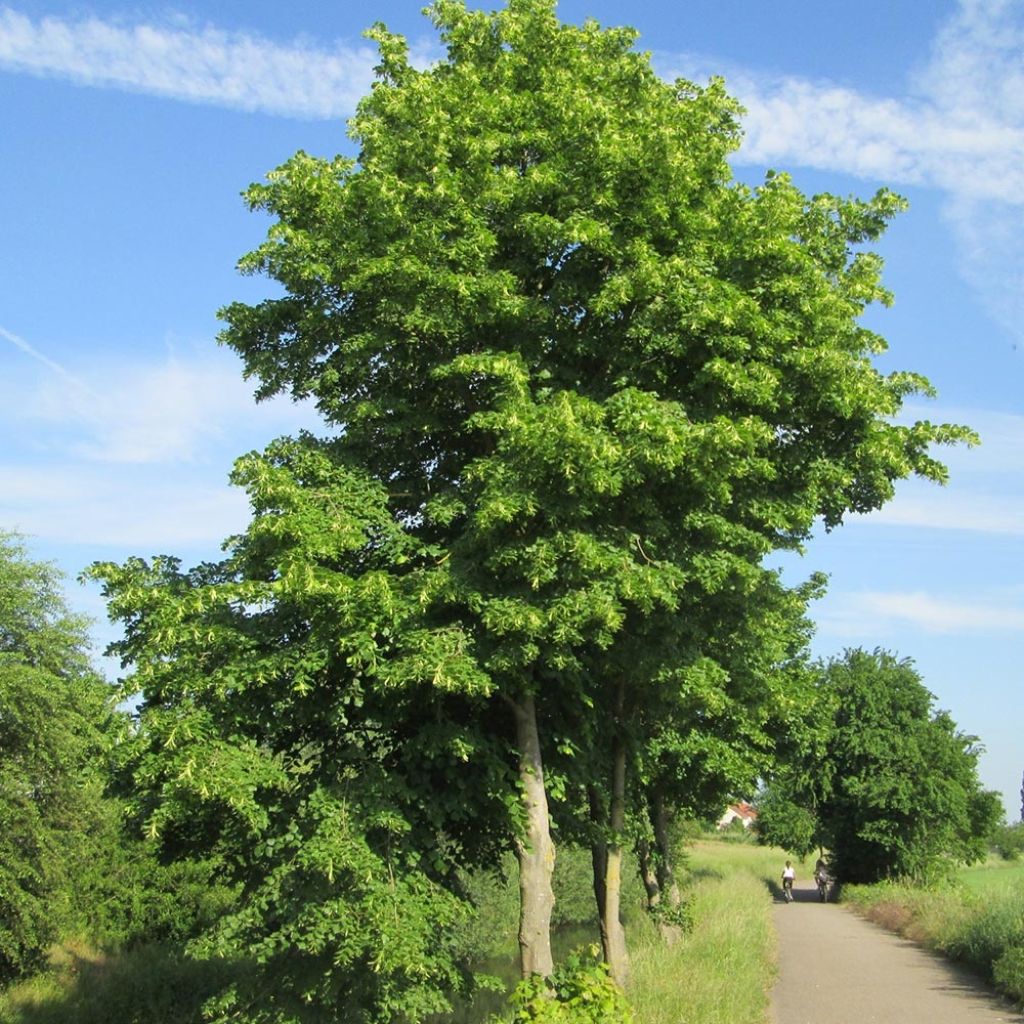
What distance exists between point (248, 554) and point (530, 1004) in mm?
5118

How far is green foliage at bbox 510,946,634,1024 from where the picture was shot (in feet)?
30.5

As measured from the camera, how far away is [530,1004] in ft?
31.5

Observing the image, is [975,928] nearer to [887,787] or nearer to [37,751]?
[37,751]

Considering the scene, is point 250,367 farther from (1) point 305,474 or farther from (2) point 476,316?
(2) point 476,316

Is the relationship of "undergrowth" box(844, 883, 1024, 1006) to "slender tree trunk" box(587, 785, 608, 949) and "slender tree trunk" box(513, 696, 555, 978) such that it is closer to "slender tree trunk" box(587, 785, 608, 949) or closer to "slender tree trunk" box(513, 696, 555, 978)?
"slender tree trunk" box(587, 785, 608, 949)

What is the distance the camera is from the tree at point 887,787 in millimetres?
44250

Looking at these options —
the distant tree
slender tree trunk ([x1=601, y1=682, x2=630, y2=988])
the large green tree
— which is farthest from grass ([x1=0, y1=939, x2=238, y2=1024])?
the distant tree

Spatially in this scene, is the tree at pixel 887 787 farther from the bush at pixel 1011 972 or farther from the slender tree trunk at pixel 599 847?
the slender tree trunk at pixel 599 847

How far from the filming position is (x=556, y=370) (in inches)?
468

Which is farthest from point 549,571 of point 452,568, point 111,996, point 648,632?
point 111,996

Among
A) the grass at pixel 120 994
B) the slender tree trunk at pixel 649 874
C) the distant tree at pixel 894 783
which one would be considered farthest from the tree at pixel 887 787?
the grass at pixel 120 994

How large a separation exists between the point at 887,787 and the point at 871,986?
96.8 ft

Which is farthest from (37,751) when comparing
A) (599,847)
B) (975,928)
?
(975,928)

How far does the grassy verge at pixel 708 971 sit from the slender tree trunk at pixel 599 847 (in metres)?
0.90
